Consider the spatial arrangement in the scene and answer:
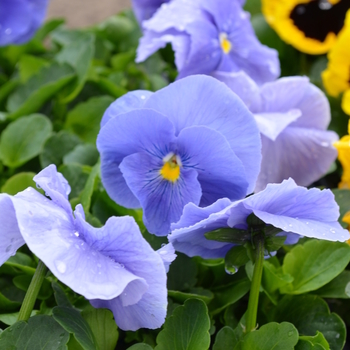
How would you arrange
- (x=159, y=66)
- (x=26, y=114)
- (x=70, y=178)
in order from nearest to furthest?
1. (x=70, y=178)
2. (x=26, y=114)
3. (x=159, y=66)

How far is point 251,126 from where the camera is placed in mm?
447

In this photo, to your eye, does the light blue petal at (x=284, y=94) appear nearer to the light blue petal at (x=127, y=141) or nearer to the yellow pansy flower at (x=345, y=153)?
the yellow pansy flower at (x=345, y=153)

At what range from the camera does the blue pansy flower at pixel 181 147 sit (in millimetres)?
441

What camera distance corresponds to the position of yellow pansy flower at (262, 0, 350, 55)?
929mm

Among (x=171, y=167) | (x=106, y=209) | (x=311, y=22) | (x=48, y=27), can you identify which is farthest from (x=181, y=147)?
(x=48, y=27)

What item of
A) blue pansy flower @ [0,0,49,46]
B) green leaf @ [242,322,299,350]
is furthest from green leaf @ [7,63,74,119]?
green leaf @ [242,322,299,350]

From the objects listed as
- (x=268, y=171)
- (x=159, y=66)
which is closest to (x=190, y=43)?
(x=268, y=171)

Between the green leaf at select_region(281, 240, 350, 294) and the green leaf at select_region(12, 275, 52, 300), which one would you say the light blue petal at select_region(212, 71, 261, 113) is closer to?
the green leaf at select_region(281, 240, 350, 294)

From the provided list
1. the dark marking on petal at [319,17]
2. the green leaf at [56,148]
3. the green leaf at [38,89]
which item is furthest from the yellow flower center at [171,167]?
the dark marking on petal at [319,17]

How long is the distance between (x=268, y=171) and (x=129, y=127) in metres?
0.22

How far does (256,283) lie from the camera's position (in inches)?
16.6

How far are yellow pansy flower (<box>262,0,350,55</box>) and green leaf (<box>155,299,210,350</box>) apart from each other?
63cm

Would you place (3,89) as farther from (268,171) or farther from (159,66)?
(268,171)

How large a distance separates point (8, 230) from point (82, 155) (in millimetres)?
271
